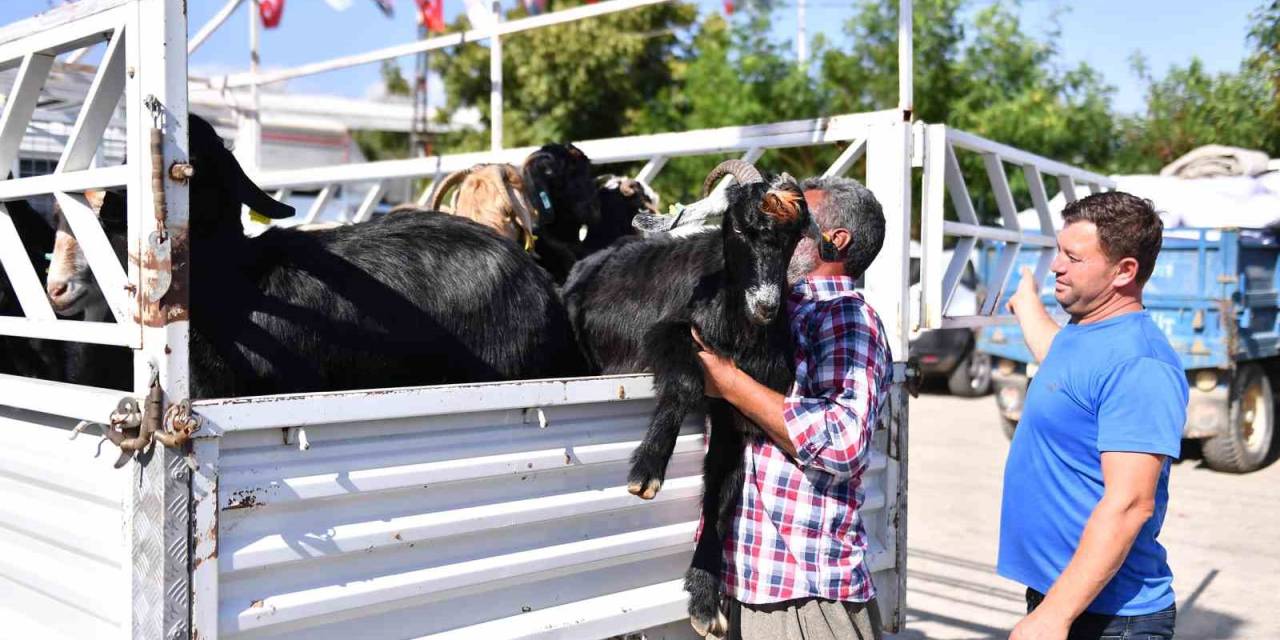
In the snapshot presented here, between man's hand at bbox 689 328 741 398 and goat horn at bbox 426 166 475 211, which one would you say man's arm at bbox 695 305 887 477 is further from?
goat horn at bbox 426 166 475 211

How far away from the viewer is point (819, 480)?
287cm

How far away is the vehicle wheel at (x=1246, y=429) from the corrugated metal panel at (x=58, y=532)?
10769mm

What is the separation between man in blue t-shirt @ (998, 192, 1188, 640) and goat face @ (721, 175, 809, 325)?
75 cm

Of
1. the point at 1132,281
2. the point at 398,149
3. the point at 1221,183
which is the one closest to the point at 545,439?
the point at 1132,281

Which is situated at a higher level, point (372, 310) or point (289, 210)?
point (289, 210)

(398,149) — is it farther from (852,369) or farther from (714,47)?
(852,369)

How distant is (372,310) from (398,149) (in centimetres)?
2548

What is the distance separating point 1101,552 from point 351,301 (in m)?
2.13

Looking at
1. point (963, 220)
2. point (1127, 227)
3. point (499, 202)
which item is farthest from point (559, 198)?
point (1127, 227)

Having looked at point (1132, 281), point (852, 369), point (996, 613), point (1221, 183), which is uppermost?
point (1221, 183)

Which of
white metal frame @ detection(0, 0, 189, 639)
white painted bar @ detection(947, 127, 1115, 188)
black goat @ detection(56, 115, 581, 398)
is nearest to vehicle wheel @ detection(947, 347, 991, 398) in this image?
white painted bar @ detection(947, 127, 1115, 188)

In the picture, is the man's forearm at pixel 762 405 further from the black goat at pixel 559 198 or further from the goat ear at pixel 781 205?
the black goat at pixel 559 198

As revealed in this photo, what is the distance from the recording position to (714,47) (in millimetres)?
18109

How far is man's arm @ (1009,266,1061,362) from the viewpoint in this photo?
3.49 m
